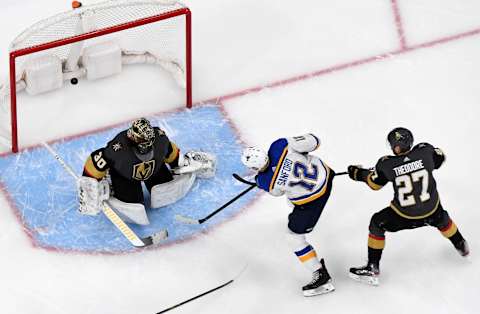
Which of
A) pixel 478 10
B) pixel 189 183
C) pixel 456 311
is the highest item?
pixel 478 10

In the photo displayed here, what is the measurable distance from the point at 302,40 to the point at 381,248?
7.04ft

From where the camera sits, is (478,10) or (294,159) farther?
(478,10)

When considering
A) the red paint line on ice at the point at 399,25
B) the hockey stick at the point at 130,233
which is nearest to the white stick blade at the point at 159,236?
the hockey stick at the point at 130,233

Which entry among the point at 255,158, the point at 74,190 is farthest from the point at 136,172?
the point at 255,158

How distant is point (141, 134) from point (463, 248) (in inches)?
73.8

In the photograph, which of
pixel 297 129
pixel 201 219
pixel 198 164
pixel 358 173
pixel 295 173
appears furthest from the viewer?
pixel 297 129

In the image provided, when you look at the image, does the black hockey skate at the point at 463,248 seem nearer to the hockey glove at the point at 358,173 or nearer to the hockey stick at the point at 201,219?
the hockey glove at the point at 358,173

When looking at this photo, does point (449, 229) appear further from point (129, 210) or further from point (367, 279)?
point (129, 210)

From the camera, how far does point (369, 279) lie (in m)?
7.46

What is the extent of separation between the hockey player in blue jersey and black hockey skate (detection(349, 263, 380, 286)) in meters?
0.16

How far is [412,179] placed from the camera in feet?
23.3

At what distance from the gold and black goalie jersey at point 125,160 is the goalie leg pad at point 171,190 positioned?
0.16m

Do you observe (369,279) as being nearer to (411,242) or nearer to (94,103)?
(411,242)

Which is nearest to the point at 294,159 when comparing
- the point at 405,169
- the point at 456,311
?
the point at 405,169
